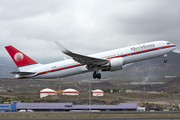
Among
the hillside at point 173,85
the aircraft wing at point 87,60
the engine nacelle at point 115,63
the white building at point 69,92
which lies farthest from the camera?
the hillside at point 173,85

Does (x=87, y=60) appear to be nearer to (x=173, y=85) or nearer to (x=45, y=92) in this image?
(x=45, y=92)

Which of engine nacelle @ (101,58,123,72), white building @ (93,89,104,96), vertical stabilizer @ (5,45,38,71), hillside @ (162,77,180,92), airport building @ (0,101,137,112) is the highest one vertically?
vertical stabilizer @ (5,45,38,71)

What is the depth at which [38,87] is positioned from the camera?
248 ft

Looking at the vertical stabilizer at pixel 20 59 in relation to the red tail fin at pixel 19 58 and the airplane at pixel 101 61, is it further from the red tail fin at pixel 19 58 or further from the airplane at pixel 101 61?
the airplane at pixel 101 61

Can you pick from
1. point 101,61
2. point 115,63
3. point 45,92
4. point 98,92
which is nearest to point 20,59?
point 101,61

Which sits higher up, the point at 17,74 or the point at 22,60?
the point at 22,60

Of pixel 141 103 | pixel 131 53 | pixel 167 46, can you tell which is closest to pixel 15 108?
pixel 141 103

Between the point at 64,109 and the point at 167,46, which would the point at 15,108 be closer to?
the point at 64,109

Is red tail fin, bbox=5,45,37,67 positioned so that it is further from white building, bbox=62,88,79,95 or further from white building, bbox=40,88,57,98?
white building, bbox=62,88,79,95

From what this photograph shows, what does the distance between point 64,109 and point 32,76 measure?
68.2 feet

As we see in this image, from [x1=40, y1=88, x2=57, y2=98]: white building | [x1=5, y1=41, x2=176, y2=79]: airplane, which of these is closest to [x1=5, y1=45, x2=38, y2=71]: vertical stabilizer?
[x1=5, y1=41, x2=176, y2=79]: airplane

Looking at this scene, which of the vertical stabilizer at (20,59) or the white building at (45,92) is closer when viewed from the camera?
the vertical stabilizer at (20,59)

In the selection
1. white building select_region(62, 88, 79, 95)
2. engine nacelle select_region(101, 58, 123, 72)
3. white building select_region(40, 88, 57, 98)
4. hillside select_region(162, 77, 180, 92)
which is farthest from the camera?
hillside select_region(162, 77, 180, 92)

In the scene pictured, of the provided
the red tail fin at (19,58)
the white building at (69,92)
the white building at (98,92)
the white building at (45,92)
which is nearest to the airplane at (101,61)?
the red tail fin at (19,58)
